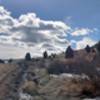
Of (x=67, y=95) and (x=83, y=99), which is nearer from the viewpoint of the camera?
(x=83, y=99)

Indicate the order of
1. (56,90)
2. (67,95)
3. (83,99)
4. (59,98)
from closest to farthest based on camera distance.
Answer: (83,99) → (59,98) → (67,95) → (56,90)

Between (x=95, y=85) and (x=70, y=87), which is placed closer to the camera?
(x=95, y=85)

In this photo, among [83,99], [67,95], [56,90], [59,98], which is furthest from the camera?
[56,90]

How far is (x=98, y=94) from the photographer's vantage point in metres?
168

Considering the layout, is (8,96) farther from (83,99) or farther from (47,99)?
(83,99)

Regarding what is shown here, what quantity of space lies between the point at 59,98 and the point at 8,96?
33.4 metres

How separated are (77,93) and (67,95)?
5.46 m

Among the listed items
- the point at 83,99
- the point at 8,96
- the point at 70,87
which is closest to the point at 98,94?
the point at 83,99

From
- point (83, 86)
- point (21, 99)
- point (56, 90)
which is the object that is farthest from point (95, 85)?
point (21, 99)

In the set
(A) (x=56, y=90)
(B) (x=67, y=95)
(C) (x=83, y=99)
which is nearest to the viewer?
(C) (x=83, y=99)

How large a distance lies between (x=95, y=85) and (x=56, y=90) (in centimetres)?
2265

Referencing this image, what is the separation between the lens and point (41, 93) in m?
189

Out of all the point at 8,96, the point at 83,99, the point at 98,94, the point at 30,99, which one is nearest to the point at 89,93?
the point at 98,94

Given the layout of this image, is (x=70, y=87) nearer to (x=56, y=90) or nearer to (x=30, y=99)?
(x=56, y=90)
